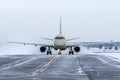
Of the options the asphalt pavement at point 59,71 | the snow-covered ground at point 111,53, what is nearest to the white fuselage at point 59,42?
the snow-covered ground at point 111,53

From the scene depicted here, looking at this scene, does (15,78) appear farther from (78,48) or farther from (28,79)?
(78,48)

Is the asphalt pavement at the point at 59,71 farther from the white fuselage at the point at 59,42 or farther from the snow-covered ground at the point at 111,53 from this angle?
the white fuselage at the point at 59,42

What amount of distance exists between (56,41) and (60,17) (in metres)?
18.8

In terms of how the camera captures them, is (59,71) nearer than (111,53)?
Yes

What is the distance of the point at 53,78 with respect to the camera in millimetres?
19438

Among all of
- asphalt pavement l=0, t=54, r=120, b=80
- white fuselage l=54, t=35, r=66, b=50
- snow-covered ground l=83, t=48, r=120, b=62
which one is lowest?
asphalt pavement l=0, t=54, r=120, b=80

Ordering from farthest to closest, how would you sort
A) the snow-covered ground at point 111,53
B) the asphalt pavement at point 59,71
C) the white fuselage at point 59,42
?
the white fuselage at point 59,42, the snow-covered ground at point 111,53, the asphalt pavement at point 59,71

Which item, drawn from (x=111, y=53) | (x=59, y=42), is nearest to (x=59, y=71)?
(x=59, y=42)

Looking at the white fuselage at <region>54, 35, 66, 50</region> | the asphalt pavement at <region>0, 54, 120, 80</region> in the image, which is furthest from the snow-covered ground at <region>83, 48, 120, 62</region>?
the asphalt pavement at <region>0, 54, 120, 80</region>

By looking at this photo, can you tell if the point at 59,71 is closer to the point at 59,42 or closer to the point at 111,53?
the point at 59,42

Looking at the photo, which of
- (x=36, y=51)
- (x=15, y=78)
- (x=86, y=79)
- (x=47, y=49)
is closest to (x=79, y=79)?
(x=86, y=79)

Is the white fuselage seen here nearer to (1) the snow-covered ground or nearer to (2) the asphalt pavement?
(1) the snow-covered ground

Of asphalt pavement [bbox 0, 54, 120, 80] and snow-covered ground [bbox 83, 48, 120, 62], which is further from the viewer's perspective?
snow-covered ground [bbox 83, 48, 120, 62]

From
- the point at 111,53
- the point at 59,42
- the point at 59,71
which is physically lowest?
the point at 59,71
